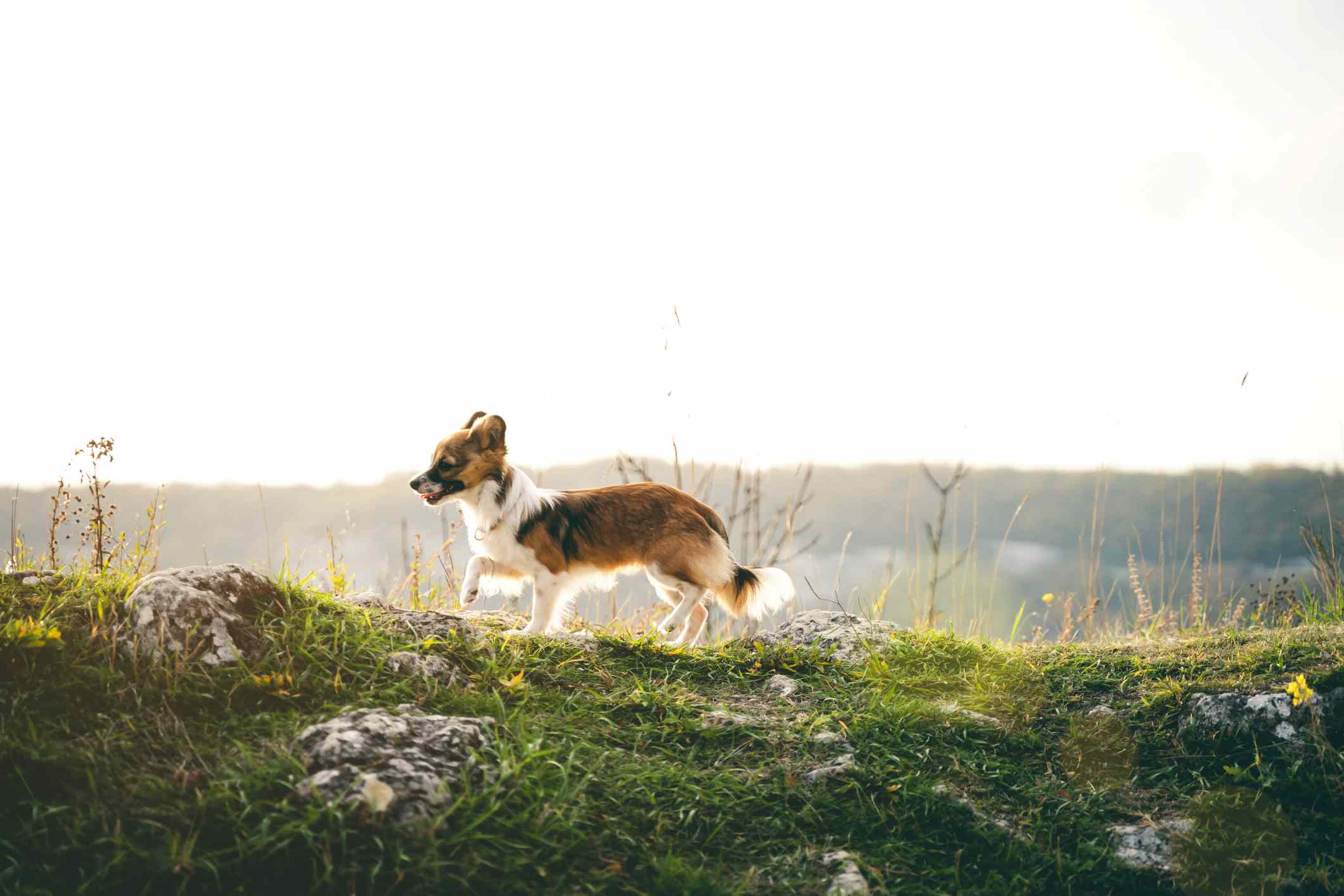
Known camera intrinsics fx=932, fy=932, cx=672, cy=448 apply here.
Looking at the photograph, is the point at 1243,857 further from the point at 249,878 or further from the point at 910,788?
the point at 249,878

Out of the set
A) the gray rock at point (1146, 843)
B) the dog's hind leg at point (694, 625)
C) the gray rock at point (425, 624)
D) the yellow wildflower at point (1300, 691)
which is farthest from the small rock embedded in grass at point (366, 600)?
the yellow wildflower at point (1300, 691)

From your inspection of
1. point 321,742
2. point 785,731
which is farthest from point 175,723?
point 785,731

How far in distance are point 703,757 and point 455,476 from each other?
8.67 ft

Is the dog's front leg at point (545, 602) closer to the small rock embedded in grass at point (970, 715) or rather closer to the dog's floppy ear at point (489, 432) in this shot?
the dog's floppy ear at point (489, 432)

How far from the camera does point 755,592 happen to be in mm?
6066

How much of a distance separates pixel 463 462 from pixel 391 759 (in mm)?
2834

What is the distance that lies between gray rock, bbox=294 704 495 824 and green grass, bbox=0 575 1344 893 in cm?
6

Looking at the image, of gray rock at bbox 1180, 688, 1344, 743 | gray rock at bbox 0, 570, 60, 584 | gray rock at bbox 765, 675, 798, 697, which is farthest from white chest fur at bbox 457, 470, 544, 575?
gray rock at bbox 1180, 688, 1344, 743

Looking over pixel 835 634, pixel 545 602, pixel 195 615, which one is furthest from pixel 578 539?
pixel 195 615

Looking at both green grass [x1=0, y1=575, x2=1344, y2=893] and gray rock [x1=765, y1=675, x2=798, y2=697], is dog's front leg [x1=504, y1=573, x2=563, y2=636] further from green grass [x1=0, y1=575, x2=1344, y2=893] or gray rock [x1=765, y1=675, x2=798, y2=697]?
gray rock [x1=765, y1=675, x2=798, y2=697]

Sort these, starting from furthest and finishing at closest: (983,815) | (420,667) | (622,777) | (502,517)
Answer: (502,517)
(420,667)
(983,815)
(622,777)

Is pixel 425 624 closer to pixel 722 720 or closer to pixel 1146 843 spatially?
pixel 722 720

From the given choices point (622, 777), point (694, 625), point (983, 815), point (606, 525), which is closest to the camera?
point (622, 777)

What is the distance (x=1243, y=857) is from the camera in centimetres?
323
